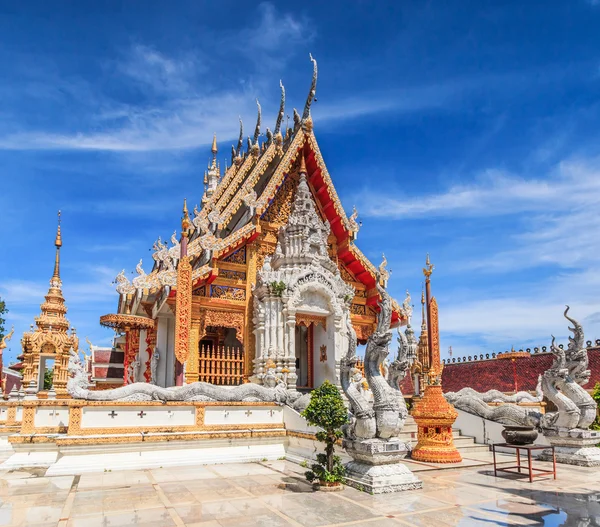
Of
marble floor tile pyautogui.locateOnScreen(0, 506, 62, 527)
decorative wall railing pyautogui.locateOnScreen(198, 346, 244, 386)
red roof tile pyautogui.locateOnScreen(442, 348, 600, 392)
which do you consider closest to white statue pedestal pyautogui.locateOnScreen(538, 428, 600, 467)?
decorative wall railing pyautogui.locateOnScreen(198, 346, 244, 386)

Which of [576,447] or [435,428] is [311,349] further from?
[576,447]

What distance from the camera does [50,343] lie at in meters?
16.2

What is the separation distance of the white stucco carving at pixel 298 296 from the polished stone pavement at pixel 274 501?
4721 mm

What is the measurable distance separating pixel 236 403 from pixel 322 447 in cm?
229

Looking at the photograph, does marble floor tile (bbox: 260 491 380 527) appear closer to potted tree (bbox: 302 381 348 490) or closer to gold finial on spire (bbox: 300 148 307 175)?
potted tree (bbox: 302 381 348 490)

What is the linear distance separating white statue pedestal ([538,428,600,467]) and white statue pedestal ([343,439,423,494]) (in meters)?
3.75

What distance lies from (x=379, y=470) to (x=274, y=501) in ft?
4.93

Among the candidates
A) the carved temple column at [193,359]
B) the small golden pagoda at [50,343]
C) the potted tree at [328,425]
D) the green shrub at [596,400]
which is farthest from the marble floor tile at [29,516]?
the small golden pagoda at [50,343]

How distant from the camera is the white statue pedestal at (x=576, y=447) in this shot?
9.04 m

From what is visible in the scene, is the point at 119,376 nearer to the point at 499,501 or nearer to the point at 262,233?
the point at 262,233

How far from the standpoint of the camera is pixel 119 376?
66.7 feet

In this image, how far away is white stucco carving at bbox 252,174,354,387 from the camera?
13.0 metres

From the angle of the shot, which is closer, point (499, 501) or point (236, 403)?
point (499, 501)

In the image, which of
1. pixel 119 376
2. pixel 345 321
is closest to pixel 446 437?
pixel 345 321
